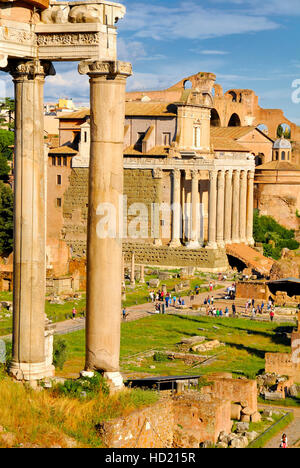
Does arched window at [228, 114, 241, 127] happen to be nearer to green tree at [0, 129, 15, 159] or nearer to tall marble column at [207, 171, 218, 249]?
green tree at [0, 129, 15, 159]

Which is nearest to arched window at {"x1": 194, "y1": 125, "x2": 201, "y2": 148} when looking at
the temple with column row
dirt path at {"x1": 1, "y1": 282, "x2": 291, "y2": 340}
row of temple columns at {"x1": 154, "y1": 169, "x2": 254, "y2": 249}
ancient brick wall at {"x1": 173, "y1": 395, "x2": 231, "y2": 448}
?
the temple with column row

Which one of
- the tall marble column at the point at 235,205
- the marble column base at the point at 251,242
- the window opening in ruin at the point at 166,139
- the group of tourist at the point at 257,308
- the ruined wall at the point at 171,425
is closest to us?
the ruined wall at the point at 171,425

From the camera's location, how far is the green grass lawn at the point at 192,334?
94.2ft

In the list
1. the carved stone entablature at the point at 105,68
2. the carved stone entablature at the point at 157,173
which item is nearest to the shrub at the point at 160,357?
the carved stone entablature at the point at 105,68

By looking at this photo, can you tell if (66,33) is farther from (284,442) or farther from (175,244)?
(175,244)

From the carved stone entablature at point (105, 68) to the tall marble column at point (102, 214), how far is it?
0.04ft

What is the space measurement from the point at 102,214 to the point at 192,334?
23153 millimetres

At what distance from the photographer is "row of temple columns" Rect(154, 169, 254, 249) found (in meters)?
56.7

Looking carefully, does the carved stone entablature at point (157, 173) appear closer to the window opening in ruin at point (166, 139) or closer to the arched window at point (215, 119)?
the window opening in ruin at point (166, 139)

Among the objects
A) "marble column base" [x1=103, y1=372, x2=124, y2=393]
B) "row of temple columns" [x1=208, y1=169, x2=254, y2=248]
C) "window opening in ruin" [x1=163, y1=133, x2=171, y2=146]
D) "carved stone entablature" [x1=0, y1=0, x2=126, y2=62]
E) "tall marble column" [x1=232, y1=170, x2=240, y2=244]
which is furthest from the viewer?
"tall marble column" [x1=232, y1=170, x2=240, y2=244]

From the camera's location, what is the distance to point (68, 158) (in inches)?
2392

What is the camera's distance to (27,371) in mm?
13375

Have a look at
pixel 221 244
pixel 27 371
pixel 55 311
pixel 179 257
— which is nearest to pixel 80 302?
pixel 55 311
